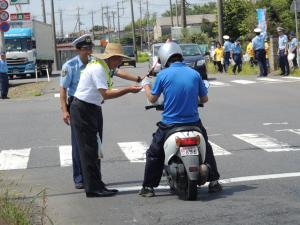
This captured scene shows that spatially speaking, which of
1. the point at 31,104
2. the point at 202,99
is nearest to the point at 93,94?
the point at 202,99

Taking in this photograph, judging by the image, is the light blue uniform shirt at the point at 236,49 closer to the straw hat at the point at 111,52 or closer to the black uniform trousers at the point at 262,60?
the black uniform trousers at the point at 262,60

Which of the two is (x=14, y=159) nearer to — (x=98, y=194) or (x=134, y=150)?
(x=134, y=150)

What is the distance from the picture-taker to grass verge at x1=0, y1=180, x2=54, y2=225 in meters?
5.99

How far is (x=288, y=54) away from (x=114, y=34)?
134 m

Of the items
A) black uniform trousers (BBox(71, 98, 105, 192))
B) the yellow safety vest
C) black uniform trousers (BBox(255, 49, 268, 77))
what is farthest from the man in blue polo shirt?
black uniform trousers (BBox(255, 49, 268, 77))

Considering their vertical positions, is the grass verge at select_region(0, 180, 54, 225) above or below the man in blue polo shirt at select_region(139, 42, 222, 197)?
below

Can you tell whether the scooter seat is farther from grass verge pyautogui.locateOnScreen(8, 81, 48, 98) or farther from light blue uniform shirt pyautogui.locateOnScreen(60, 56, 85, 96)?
grass verge pyautogui.locateOnScreen(8, 81, 48, 98)

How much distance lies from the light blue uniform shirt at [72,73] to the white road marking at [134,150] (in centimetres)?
263

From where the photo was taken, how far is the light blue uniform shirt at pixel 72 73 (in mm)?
8398

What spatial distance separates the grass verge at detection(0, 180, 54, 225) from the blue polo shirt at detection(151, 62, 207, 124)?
5.40 feet

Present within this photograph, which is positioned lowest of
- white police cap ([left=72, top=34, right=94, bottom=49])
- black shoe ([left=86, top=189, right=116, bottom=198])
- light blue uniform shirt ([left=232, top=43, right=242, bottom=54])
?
black shoe ([left=86, top=189, right=116, bottom=198])

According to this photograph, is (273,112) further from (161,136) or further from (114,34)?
(114,34)

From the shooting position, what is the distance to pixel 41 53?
49656 millimetres

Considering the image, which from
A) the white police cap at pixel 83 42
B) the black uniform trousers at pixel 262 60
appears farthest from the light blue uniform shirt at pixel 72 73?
the black uniform trousers at pixel 262 60
